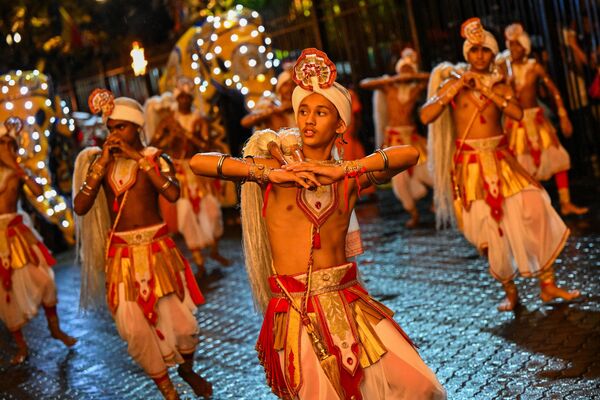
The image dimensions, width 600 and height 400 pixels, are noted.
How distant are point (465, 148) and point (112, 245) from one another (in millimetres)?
2809

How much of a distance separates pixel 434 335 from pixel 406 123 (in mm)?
5655

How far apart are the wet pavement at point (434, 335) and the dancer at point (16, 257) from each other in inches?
18.6

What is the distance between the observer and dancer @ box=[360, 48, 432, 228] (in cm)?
1200

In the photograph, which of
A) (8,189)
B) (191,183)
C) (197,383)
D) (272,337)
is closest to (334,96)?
(272,337)

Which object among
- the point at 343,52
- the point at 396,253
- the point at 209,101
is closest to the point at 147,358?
the point at 396,253

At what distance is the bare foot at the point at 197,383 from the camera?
6523 millimetres

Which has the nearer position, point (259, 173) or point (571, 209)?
point (259, 173)

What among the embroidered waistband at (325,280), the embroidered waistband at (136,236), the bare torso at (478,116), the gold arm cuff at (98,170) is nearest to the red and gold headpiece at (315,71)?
the embroidered waistband at (325,280)

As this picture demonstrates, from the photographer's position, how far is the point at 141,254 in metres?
6.48

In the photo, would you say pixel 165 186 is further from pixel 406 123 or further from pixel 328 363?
pixel 406 123

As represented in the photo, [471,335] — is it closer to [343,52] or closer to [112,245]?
[112,245]

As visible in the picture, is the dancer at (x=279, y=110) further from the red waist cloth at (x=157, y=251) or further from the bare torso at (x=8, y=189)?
the red waist cloth at (x=157, y=251)

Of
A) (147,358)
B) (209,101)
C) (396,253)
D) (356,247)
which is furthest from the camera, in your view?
(209,101)

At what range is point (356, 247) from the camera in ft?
15.9
